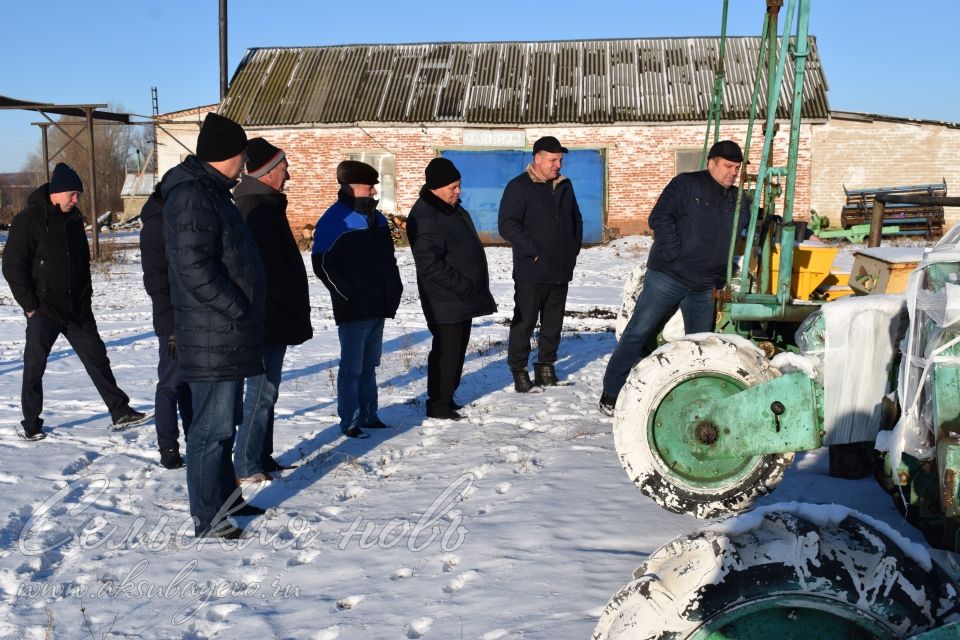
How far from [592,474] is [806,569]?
2789 millimetres

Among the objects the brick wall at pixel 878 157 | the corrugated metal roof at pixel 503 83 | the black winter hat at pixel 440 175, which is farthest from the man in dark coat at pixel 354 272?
the brick wall at pixel 878 157

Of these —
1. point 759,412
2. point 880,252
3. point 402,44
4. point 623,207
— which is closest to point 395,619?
point 759,412

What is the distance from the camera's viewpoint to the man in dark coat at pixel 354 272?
5551 millimetres

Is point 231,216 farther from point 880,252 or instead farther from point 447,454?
point 880,252

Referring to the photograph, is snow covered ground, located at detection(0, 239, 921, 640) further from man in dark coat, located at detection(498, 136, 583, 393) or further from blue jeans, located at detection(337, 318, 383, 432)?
man in dark coat, located at detection(498, 136, 583, 393)

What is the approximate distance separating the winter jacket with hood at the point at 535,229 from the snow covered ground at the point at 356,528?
974 millimetres

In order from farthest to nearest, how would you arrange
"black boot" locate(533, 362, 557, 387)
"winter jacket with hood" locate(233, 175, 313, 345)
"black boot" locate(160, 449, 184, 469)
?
1. "black boot" locate(533, 362, 557, 387)
2. "black boot" locate(160, 449, 184, 469)
3. "winter jacket with hood" locate(233, 175, 313, 345)

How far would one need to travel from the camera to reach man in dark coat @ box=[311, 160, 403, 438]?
555cm

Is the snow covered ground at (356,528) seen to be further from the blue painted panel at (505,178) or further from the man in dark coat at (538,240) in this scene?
the blue painted panel at (505,178)

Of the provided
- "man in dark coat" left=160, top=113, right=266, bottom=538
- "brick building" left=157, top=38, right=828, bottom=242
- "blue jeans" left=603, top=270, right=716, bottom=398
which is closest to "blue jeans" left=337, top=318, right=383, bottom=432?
"man in dark coat" left=160, top=113, right=266, bottom=538

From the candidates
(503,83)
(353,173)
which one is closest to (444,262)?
(353,173)

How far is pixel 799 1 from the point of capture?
339cm

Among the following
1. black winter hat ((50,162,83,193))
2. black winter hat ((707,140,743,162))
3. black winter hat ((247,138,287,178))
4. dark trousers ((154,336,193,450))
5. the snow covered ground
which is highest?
black winter hat ((707,140,743,162))

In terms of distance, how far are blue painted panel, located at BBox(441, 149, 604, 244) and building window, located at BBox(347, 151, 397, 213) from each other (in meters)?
1.47
